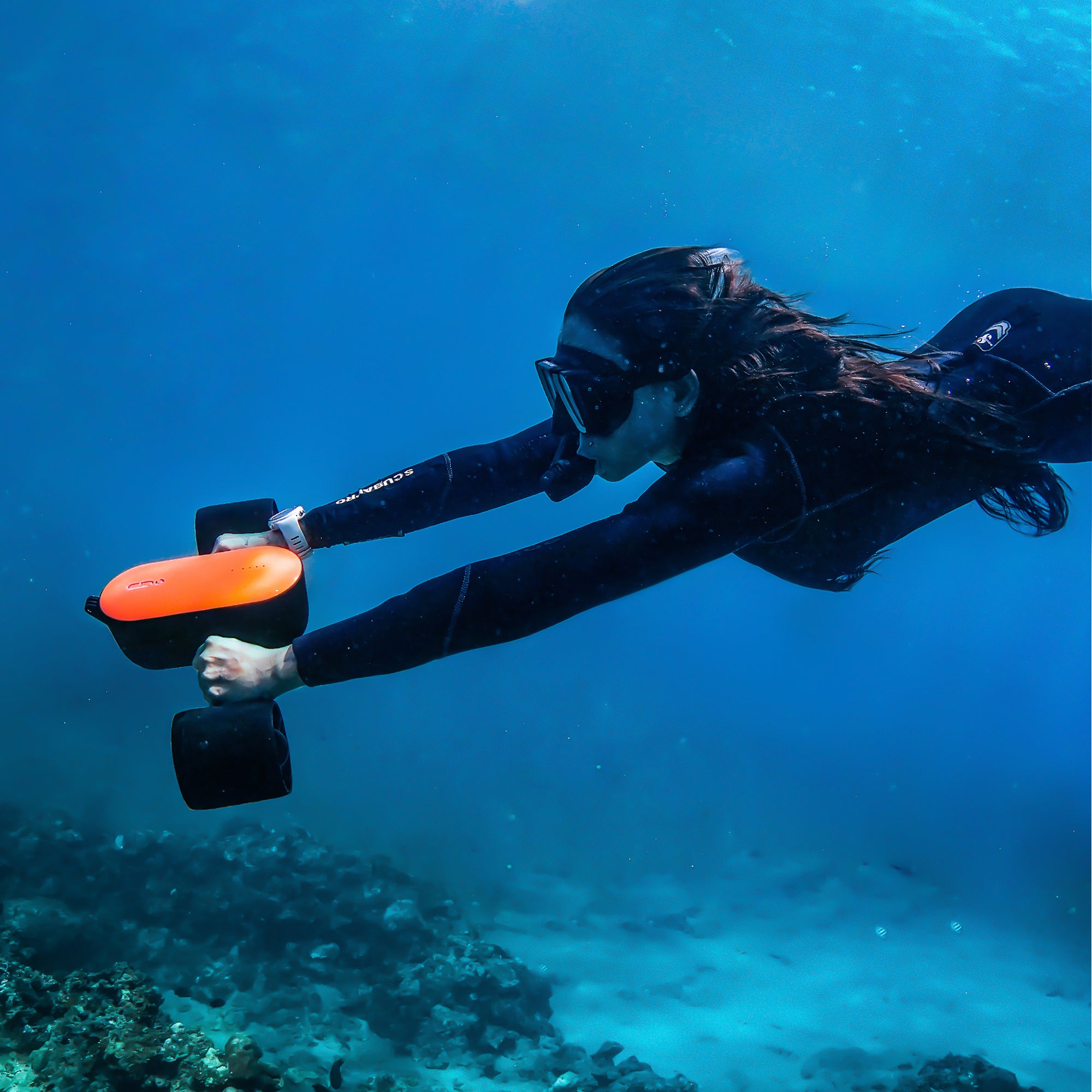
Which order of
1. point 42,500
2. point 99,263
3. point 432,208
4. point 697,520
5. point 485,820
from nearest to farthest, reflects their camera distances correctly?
point 697,520 < point 485,820 < point 99,263 < point 42,500 < point 432,208

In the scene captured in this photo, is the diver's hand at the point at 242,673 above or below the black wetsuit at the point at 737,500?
below

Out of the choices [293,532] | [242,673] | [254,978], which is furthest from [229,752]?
[254,978]

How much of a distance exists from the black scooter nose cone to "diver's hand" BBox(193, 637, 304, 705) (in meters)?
0.03

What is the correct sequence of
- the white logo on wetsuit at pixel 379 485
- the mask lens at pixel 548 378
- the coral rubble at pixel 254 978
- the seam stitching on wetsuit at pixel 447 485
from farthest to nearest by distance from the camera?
the coral rubble at pixel 254 978 < the seam stitching on wetsuit at pixel 447 485 < the white logo on wetsuit at pixel 379 485 < the mask lens at pixel 548 378

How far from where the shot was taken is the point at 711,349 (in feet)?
6.81

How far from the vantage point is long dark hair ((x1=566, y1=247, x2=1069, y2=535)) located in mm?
2020

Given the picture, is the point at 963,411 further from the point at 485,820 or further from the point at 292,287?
the point at 292,287

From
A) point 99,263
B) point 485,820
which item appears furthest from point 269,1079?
point 99,263

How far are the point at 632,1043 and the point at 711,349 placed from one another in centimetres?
748

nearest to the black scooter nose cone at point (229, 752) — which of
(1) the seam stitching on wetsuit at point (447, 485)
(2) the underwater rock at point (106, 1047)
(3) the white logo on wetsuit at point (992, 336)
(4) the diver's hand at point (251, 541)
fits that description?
(4) the diver's hand at point (251, 541)

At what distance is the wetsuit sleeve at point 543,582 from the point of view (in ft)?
4.99

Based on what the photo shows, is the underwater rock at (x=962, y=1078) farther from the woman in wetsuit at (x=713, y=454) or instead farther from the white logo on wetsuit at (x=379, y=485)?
the white logo on wetsuit at (x=379, y=485)

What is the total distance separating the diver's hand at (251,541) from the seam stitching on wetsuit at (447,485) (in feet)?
1.75

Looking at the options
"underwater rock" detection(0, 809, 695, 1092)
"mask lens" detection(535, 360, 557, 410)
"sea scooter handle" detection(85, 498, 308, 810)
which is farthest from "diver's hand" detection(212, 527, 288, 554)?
"underwater rock" detection(0, 809, 695, 1092)
